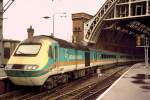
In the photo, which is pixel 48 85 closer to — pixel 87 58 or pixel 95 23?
pixel 87 58

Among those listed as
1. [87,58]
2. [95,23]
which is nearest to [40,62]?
[87,58]

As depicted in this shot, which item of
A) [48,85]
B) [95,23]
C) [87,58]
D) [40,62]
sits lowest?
[48,85]

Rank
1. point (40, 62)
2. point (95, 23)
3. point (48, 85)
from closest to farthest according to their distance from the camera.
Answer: point (40, 62), point (48, 85), point (95, 23)

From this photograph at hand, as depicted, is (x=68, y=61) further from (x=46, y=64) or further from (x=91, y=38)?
(x=91, y=38)

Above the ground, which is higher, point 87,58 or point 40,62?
point 40,62

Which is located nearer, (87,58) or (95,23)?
(87,58)

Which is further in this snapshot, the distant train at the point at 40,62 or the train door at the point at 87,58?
the train door at the point at 87,58

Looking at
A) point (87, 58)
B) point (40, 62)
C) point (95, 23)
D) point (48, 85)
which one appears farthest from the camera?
point (95, 23)

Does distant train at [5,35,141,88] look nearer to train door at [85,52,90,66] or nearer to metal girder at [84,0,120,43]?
train door at [85,52,90,66]

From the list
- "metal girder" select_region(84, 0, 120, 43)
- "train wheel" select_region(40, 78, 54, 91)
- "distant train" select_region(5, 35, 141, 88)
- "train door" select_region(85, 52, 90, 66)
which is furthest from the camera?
"metal girder" select_region(84, 0, 120, 43)

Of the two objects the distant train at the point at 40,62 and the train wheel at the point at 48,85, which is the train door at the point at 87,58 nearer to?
the distant train at the point at 40,62

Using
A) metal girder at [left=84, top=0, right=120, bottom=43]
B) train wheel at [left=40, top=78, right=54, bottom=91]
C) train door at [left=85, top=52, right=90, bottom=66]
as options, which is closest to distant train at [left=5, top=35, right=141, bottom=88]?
train wheel at [left=40, top=78, right=54, bottom=91]

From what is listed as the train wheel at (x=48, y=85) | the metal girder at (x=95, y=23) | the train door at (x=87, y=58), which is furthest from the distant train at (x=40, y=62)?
the metal girder at (x=95, y=23)

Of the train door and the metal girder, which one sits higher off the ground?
the metal girder
